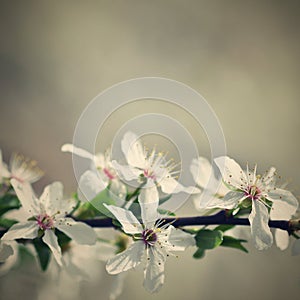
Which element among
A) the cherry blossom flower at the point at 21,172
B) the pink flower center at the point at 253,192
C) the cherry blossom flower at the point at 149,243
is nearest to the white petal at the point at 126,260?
the cherry blossom flower at the point at 149,243

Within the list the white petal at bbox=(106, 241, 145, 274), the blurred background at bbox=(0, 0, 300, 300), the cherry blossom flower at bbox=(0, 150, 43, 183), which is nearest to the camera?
the white petal at bbox=(106, 241, 145, 274)

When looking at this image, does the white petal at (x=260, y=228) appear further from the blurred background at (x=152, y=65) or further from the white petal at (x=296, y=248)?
the blurred background at (x=152, y=65)

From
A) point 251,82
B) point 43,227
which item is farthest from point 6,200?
point 251,82

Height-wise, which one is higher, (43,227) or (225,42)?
(225,42)

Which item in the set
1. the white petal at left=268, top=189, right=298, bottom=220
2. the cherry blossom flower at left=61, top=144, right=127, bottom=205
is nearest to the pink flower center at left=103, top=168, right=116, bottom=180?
the cherry blossom flower at left=61, top=144, right=127, bottom=205

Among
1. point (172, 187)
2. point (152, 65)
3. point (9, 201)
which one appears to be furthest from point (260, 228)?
point (152, 65)

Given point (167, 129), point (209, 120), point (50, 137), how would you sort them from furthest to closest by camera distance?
point (50, 137) → point (167, 129) → point (209, 120)

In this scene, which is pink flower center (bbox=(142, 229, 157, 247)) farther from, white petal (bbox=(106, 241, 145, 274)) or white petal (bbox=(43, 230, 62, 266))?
white petal (bbox=(43, 230, 62, 266))

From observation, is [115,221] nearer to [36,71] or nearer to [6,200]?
[6,200]
